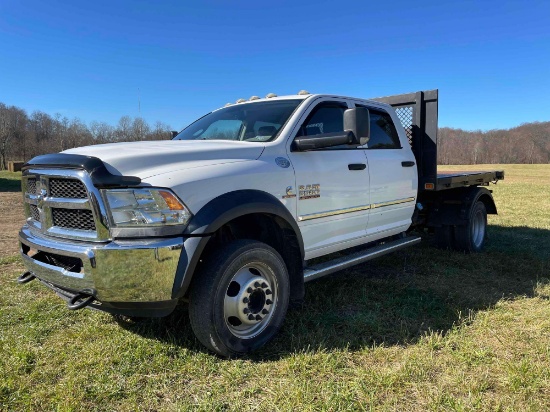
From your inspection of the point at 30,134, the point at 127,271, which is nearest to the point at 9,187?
the point at 127,271

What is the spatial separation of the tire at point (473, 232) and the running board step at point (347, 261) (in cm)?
151

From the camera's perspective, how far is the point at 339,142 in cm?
330

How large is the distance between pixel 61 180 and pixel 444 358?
117 inches

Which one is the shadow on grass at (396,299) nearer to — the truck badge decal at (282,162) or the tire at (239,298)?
the tire at (239,298)

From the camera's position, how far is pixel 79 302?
264 centimetres

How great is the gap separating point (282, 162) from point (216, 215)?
90 centimetres

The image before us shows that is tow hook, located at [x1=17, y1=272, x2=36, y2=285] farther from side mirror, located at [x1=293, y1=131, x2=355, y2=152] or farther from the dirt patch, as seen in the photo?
the dirt patch

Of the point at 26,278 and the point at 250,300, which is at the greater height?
the point at 26,278

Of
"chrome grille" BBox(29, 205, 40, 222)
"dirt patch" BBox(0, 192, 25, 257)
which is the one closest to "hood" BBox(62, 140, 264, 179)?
"chrome grille" BBox(29, 205, 40, 222)

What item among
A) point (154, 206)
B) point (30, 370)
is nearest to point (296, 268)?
point (154, 206)

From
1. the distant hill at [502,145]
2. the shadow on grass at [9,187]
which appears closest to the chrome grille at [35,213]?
the shadow on grass at [9,187]

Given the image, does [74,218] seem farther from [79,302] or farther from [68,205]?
[79,302]

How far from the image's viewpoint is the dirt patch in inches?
255

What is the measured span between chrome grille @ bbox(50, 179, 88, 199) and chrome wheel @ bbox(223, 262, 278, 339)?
117cm
